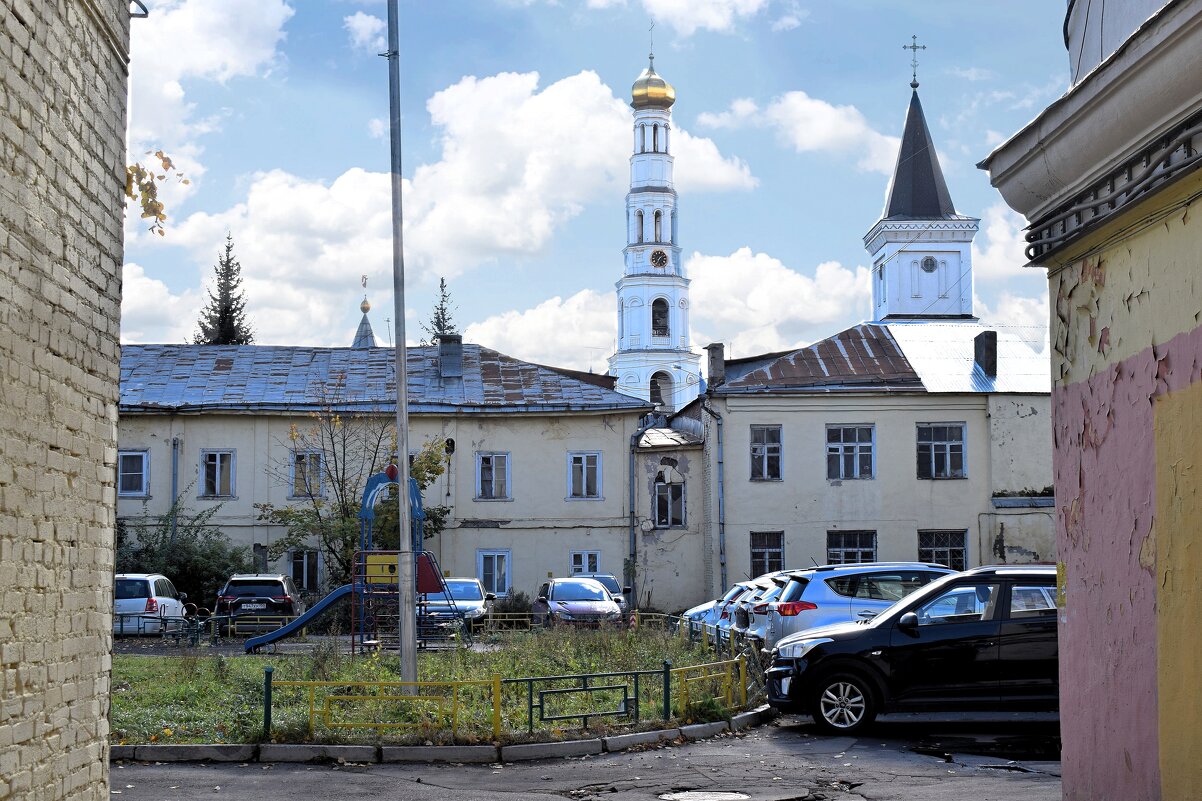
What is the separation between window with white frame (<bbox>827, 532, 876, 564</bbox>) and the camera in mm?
37188

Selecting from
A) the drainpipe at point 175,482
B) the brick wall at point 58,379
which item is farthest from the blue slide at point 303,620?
the brick wall at point 58,379

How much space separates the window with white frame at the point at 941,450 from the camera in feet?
123

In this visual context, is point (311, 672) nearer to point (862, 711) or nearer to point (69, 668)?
point (862, 711)

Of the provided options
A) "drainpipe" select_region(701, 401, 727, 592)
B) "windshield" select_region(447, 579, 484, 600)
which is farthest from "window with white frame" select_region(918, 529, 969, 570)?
"windshield" select_region(447, 579, 484, 600)

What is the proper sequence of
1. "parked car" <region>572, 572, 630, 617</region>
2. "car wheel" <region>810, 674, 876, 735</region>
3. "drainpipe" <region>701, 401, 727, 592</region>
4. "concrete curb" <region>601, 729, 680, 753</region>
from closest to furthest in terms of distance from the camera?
"concrete curb" <region>601, 729, 680, 753</region>, "car wheel" <region>810, 674, 876, 735</region>, "parked car" <region>572, 572, 630, 617</region>, "drainpipe" <region>701, 401, 727, 592</region>

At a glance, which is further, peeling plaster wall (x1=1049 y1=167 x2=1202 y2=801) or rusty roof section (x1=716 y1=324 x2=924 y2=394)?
rusty roof section (x1=716 y1=324 x2=924 y2=394)

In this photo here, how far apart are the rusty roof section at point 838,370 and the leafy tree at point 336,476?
884 cm

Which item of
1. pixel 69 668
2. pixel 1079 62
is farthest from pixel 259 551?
pixel 1079 62

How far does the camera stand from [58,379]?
27.5 feet

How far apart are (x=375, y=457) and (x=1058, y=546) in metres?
29.8

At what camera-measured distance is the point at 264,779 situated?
1237cm

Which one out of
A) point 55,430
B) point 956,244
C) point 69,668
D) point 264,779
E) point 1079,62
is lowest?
point 264,779

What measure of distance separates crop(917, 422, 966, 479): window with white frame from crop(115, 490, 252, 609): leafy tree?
1897 cm

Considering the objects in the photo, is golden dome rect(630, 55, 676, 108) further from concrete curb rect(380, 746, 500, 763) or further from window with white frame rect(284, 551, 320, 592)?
concrete curb rect(380, 746, 500, 763)
